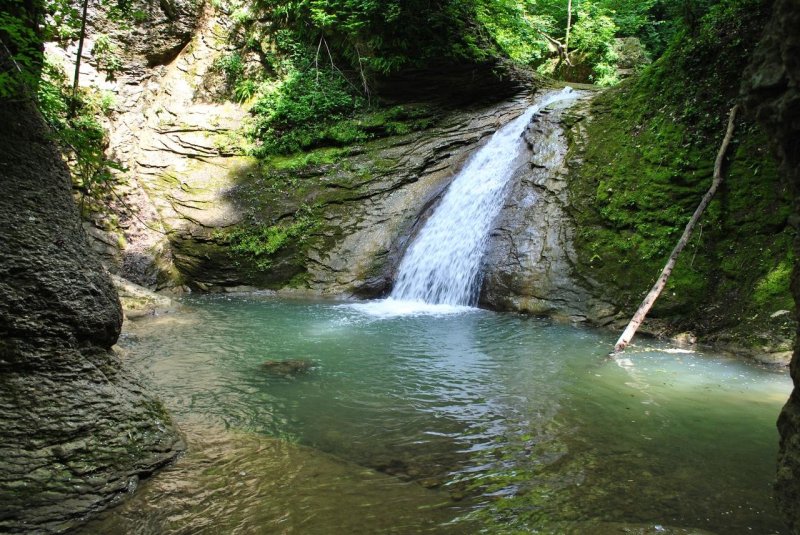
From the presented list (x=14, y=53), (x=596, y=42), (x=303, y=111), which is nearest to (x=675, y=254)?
(x=14, y=53)

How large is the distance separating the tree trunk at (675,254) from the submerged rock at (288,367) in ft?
13.1

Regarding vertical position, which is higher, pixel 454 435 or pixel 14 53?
pixel 14 53

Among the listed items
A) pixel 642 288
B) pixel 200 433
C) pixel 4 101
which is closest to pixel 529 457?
pixel 200 433

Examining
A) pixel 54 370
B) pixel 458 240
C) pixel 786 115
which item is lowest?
pixel 54 370

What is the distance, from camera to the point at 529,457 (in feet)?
11.5

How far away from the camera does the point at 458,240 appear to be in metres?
10.5

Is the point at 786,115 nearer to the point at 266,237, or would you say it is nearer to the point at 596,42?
the point at 266,237

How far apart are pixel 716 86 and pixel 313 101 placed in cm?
957

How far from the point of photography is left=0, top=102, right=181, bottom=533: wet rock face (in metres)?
2.58

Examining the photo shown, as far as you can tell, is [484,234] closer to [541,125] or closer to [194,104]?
[541,125]

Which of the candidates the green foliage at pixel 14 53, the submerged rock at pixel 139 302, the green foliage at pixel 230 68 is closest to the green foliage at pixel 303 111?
the green foliage at pixel 230 68

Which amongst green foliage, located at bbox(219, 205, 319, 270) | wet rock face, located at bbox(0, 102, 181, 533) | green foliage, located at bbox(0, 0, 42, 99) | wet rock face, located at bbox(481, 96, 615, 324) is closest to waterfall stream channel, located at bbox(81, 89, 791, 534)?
wet rock face, located at bbox(0, 102, 181, 533)

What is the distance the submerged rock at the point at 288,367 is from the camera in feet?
18.2

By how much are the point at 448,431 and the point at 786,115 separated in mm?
3002
